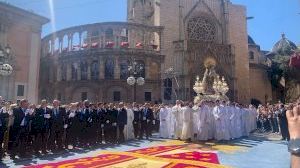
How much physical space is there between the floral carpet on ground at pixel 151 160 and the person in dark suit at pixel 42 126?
2.16 metres

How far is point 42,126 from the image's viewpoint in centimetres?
1204

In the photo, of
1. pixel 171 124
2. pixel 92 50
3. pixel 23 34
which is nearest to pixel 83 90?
pixel 92 50

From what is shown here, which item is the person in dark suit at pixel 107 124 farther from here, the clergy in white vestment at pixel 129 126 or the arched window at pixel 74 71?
the arched window at pixel 74 71

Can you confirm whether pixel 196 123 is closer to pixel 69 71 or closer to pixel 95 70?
pixel 95 70

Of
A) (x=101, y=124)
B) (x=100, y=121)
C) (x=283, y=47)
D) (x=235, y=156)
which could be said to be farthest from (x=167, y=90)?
(x=283, y=47)

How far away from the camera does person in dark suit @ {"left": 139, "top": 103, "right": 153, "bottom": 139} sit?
1791cm

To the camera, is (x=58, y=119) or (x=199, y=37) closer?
(x=58, y=119)

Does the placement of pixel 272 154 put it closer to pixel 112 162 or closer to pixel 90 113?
pixel 112 162

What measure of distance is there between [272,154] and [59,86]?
107 ft

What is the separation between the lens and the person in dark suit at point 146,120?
17.9 meters

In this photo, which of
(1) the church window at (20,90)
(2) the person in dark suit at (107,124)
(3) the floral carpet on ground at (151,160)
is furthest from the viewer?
(1) the church window at (20,90)

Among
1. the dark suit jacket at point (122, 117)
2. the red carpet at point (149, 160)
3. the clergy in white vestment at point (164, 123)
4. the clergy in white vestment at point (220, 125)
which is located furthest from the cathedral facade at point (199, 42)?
the red carpet at point (149, 160)

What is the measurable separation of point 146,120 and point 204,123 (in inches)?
136

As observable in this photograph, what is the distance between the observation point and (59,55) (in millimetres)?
40969
